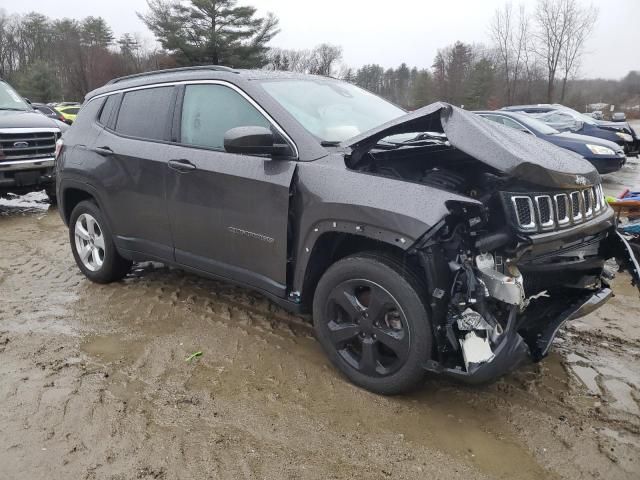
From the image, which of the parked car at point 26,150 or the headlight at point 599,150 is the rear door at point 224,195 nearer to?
the parked car at point 26,150

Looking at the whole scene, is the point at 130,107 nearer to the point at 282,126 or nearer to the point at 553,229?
the point at 282,126

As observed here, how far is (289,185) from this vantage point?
3.07 meters

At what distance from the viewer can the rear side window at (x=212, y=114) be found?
134 inches

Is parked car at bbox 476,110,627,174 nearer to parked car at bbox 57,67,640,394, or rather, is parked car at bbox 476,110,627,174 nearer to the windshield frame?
the windshield frame

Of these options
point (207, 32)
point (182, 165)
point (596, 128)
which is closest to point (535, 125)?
point (596, 128)

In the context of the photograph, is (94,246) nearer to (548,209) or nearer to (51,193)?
(548,209)

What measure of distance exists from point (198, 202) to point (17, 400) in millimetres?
1593

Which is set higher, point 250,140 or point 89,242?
point 250,140

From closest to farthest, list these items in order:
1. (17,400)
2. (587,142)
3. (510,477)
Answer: (510,477), (17,400), (587,142)

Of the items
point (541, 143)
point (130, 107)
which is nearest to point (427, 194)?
point (541, 143)

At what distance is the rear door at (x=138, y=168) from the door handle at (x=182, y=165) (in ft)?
0.40

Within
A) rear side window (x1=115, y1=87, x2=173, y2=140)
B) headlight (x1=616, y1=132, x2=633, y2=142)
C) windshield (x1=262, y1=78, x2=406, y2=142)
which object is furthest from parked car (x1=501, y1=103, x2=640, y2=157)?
rear side window (x1=115, y1=87, x2=173, y2=140)

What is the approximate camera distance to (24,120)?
8250 millimetres

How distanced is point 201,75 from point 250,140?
109 centimetres
